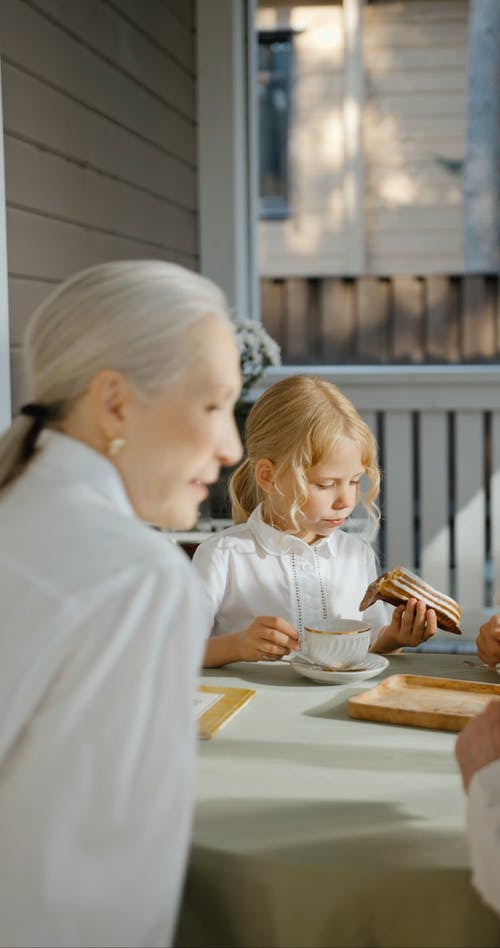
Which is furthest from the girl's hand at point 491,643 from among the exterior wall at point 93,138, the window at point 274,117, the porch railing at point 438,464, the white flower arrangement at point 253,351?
the window at point 274,117

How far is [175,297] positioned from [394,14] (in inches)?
193

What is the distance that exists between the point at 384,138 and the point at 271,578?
156 inches

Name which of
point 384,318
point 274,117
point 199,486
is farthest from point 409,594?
point 274,117

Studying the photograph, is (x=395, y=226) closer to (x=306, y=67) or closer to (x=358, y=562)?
(x=306, y=67)

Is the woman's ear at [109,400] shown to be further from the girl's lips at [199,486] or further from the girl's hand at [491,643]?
the girl's hand at [491,643]

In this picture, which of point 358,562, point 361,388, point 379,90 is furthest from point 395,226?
point 358,562

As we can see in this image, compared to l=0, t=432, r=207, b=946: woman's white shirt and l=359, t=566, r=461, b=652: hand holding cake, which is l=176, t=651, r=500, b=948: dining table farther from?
l=359, t=566, r=461, b=652: hand holding cake

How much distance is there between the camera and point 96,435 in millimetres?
1026

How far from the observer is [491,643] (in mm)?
1732

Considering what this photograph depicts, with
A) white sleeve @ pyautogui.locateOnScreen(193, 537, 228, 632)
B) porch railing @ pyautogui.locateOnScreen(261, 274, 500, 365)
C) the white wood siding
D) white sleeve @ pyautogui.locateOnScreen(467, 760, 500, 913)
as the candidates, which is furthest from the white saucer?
the white wood siding

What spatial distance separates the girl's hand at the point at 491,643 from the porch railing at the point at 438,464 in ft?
8.85

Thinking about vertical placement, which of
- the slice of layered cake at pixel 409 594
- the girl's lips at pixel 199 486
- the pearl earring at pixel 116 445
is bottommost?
the slice of layered cake at pixel 409 594

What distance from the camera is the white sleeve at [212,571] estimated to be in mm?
2053

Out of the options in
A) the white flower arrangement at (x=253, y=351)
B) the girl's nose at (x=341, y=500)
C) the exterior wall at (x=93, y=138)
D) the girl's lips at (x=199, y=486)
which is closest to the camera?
the girl's lips at (x=199, y=486)
